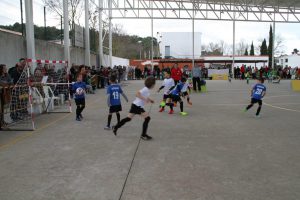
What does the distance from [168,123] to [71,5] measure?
2862cm

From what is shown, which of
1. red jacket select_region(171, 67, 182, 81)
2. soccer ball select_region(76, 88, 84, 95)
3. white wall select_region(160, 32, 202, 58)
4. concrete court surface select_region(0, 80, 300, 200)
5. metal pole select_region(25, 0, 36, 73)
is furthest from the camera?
white wall select_region(160, 32, 202, 58)

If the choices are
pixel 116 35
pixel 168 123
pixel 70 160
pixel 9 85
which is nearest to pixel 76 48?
pixel 9 85

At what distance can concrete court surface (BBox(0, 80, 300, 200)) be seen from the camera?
13.8 ft

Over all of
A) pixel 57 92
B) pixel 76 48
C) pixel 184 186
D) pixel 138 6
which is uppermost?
pixel 138 6

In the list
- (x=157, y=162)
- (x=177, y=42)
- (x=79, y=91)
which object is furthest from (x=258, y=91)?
(x=177, y=42)

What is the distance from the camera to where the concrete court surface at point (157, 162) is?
420 cm

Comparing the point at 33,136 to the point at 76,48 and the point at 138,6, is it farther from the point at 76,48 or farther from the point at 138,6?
the point at 138,6

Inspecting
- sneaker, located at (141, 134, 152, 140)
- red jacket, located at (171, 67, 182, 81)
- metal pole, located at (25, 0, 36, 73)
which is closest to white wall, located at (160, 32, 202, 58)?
red jacket, located at (171, 67, 182, 81)

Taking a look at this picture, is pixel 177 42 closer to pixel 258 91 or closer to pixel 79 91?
pixel 258 91

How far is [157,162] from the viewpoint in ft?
18.0

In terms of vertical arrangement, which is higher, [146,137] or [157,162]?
[146,137]

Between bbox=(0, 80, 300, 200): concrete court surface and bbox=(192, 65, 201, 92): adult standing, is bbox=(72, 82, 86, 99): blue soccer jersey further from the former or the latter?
bbox=(192, 65, 201, 92): adult standing

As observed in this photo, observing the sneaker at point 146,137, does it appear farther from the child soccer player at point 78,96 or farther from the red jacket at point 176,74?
the red jacket at point 176,74

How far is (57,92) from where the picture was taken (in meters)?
14.0
